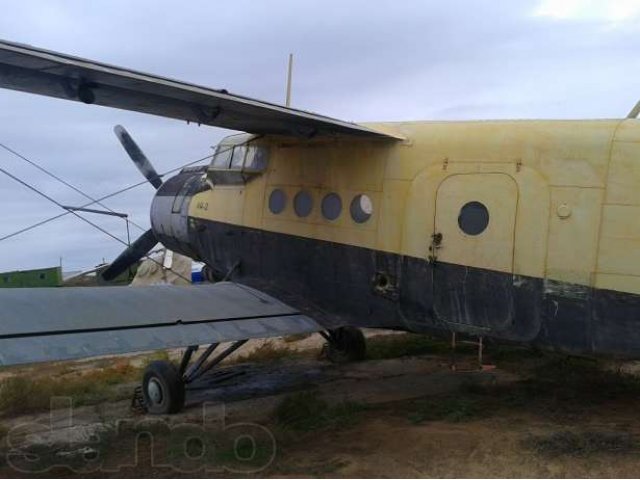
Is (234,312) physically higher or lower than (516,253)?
lower

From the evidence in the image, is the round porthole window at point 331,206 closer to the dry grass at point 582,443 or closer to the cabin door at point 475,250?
the cabin door at point 475,250

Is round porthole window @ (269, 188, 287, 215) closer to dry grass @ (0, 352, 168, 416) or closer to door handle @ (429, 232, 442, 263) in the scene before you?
door handle @ (429, 232, 442, 263)

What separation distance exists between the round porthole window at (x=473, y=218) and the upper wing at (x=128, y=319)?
2.48m

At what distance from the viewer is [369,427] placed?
6.92 m

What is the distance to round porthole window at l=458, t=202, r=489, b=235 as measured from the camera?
22.0 feet

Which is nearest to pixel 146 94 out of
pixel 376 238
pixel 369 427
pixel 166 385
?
pixel 376 238

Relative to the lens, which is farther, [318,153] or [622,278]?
[318,153]

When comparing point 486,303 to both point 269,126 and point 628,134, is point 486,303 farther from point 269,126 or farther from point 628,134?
point 269,126

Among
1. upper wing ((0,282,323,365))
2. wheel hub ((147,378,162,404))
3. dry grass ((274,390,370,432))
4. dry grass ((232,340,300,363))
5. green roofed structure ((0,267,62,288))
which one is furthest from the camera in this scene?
green roofed structure ((0,267,62,288))

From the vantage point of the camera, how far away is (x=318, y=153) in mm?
8484

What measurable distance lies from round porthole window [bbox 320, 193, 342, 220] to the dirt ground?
7.60ft

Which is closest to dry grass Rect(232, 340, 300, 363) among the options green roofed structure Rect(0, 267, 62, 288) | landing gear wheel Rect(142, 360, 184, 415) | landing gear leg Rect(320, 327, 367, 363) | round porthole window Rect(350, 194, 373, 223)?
landing gear leg Rect(320, 327, 367, 363)

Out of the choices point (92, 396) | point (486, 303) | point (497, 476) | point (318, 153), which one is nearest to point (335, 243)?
point (318, 153)

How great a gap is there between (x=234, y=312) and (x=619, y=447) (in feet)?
14.9
